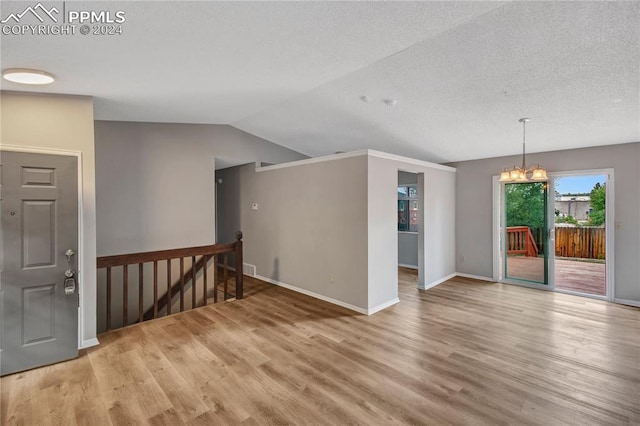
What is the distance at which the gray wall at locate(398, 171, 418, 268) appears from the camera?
7070 millimetres

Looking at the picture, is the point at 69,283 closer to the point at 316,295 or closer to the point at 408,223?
the point at 316,295

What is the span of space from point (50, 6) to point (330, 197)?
3.49m

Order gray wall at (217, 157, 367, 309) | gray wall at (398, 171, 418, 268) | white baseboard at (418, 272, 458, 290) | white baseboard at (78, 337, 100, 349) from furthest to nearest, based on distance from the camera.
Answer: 1. gray wall at (398, 171, 418, 268)
2. white baseboard at (418, 272, 458, 290)
3. gray wall at (217, 157, 367, 309)
4. white baseboard at (78, 337, 100, 349)

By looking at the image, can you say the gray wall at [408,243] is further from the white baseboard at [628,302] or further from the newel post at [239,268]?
the newel post at [239,268]

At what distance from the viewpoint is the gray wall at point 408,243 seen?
23.2ft

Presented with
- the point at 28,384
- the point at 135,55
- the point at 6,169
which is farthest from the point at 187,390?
the point at 135,55

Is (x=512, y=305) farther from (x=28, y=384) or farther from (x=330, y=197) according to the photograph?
(x=28, y=384)

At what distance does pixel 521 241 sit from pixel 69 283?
271 inches

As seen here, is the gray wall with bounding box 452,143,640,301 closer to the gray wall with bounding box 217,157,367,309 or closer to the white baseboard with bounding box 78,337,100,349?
the gray wall with bounding box 217,157,367,309

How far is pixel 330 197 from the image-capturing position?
453 cm

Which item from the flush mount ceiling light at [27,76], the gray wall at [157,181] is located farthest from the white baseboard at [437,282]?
the flush mount ceiling light at [27,76]

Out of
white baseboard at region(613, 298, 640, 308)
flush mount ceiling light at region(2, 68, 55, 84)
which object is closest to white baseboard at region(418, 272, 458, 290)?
white baseboard at region(613, 298, 640, 308)

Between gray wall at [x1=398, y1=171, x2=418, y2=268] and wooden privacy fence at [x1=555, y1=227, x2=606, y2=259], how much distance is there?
8.96 ft

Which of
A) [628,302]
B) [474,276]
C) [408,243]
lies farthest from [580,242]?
[408,243]
